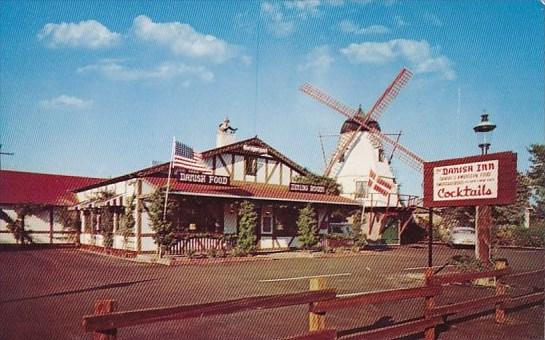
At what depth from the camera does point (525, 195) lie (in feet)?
123

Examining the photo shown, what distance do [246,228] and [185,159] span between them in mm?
4448

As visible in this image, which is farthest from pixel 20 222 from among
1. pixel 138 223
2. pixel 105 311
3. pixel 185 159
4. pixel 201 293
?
pixel 105 311

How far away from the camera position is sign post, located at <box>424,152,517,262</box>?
988 cm

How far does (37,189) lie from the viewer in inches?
1045

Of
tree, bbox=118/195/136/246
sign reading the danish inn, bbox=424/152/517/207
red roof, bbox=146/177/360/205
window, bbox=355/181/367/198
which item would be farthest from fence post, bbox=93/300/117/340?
window, bbox=355/181/367/198

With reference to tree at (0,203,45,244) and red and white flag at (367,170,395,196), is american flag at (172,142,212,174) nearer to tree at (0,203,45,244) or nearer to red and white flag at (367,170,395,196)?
tree at (0,203,45,244)

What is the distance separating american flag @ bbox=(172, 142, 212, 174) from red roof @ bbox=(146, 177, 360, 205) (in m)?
1.62

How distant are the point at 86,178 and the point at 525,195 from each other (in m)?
34.6

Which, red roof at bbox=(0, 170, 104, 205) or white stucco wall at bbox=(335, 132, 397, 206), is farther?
white stucco wall at bbox=(335, 132, 397, 206)

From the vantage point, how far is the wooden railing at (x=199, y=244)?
18609mm

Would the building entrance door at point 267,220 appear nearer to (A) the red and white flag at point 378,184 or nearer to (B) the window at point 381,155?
(A) the red and white flag at point 378,184

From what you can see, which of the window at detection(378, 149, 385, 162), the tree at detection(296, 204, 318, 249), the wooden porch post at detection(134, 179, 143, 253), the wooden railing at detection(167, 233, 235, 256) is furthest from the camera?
the window at detection(378, 149, 385, 162)

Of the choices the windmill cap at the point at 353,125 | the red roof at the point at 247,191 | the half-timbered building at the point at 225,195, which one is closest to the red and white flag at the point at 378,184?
the windmill cap at the point at 353,125

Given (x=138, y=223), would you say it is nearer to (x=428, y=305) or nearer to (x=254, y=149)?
(x=254, y=149)
